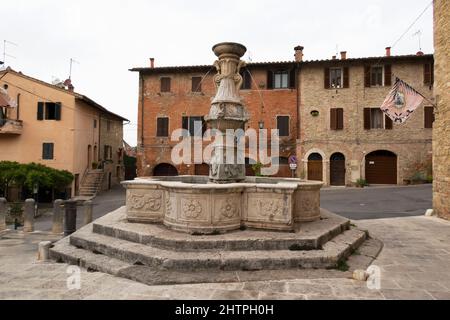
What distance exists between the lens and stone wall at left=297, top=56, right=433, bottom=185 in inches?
859

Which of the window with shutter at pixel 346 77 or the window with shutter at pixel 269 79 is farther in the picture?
the window with shutter at pixel 269 79

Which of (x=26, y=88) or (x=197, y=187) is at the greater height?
(x=26, y=88)

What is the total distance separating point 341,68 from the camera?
2272cm

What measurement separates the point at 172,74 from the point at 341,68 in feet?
44.5

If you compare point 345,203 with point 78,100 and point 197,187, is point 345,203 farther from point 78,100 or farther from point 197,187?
point 78,100

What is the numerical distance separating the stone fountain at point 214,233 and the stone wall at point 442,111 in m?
5.57

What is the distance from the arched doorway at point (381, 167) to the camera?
877 inches

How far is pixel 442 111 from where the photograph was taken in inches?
388

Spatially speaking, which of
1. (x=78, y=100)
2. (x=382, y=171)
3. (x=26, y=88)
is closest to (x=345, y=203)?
(x=382, y=171)

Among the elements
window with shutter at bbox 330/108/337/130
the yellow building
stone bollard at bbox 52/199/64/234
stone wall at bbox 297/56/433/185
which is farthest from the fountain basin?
the yellow building

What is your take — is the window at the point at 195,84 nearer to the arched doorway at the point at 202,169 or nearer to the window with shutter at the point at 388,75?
the arched doorway at the point at 202,169

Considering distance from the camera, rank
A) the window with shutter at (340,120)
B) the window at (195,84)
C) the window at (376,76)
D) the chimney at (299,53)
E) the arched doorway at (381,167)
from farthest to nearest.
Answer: the window at (195,84) → the chimney at (299,53) → the window with shutter at (340,120) → the window at (376,76) → the arched doorway at (381,167)

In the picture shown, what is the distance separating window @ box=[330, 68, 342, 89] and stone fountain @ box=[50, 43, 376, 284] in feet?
61.9

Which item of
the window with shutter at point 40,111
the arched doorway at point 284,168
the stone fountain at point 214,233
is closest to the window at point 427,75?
the arched doorway at point 284,168
